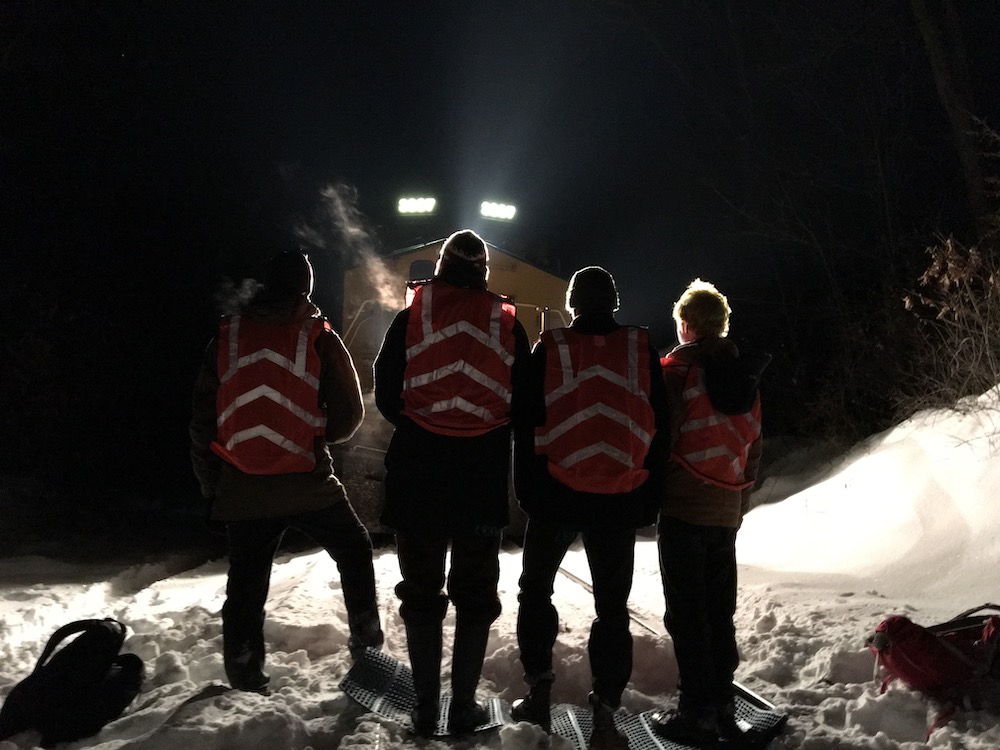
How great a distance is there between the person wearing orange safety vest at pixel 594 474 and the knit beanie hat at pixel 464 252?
1.48 feet

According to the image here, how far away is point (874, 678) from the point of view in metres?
3.30

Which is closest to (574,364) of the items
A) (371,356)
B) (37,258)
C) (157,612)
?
(157,612)

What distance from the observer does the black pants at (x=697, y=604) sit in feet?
10.0

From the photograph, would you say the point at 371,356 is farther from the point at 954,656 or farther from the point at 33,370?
the point at 33,370

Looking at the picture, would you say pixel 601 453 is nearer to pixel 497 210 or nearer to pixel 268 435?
pixel 268 435

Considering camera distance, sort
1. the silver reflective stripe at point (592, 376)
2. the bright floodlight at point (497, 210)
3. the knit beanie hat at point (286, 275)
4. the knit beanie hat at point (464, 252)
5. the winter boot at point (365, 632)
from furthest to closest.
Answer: the bright floodlight at point (497, 210), the winter boot at point (365, 632), the knit beanie hat at point (286, 275), the knit beanie hat at point (464, 252), the silver reflective stripe at point (592, 376)

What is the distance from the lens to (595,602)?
118 inches

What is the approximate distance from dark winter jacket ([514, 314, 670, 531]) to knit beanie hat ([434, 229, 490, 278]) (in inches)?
18.1

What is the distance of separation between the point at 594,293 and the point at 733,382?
2.34 ft

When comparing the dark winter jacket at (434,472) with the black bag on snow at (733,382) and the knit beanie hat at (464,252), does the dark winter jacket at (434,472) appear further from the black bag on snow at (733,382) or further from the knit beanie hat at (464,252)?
the black bag on snow at (733,382)

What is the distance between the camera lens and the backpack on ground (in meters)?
2.99

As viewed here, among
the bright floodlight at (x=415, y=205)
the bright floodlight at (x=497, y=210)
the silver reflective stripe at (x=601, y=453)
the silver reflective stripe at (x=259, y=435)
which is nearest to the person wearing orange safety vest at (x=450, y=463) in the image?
the silver reflective stripe at (x=601, y=453)

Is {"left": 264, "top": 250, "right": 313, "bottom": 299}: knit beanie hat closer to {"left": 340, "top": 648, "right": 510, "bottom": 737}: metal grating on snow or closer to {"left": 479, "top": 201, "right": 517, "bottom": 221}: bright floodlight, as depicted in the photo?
{"left": 340, "top": 648, "right": 510, "bottom": 737}: metal grating on snow

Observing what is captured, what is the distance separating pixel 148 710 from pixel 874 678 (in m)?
3.27
